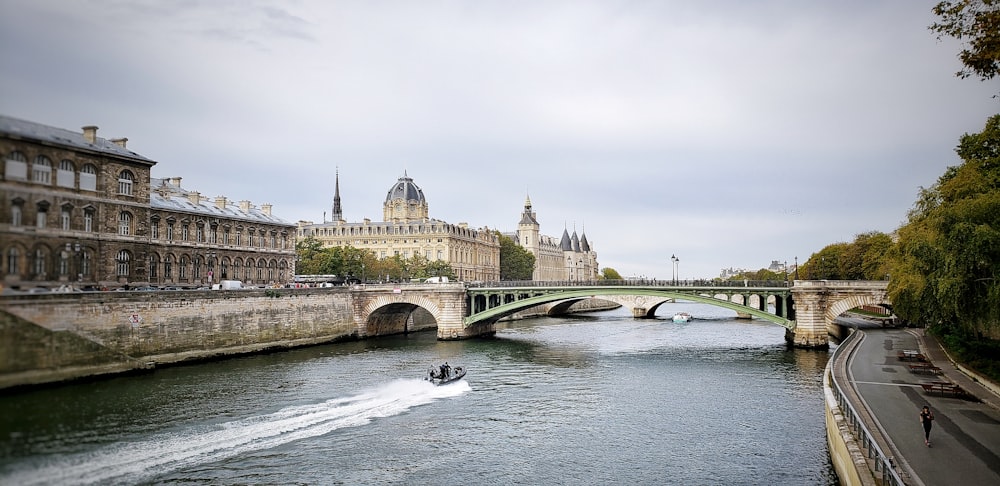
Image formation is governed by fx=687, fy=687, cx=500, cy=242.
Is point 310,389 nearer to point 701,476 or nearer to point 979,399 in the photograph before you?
point 701,476

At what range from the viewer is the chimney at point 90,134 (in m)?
11.0

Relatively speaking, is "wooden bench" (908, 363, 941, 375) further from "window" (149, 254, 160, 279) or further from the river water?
"window" (149, 254, 160, 279)

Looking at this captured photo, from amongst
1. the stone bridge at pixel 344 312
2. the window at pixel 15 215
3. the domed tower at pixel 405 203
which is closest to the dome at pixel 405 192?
the domed tower at pixel 405 203

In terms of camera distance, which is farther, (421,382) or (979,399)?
(421,382)

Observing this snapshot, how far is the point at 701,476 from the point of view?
75.1 ft

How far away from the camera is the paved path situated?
16.9 metres

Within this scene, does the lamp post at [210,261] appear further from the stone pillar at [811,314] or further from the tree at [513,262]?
the tree at [513,262]

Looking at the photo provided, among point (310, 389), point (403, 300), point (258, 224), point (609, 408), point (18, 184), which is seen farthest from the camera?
point (403, 300)

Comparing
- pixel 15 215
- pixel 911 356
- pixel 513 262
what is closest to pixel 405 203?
pixel 513 262

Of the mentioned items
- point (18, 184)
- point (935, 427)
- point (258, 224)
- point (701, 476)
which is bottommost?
point (701, 476)

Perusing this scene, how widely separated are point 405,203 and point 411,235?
43.4 ft

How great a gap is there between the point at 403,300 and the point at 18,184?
5951 centimetres

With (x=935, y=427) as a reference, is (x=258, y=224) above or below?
above

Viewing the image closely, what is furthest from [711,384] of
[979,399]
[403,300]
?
[403,300]
